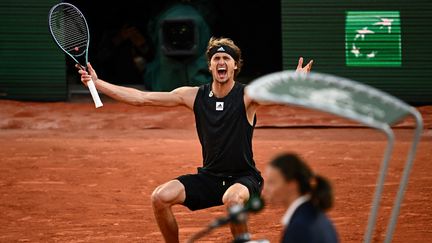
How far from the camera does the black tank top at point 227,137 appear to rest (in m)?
8.29

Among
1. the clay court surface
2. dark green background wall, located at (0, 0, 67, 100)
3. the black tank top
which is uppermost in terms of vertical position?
the black tank top

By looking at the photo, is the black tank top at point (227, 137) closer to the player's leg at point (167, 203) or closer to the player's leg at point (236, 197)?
the player's leg at point (236, 197)

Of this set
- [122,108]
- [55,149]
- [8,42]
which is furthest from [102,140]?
[8,42]

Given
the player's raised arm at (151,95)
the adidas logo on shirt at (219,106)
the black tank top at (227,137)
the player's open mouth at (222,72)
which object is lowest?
the black tank top at (227,137)

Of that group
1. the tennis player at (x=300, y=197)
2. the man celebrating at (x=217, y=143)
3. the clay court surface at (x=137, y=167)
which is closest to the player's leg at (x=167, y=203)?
the man celebrating at (x=217, y=143)

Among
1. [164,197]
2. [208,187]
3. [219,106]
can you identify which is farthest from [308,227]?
[219,106]

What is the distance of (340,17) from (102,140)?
518 centimetres

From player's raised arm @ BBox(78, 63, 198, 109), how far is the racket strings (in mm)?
1112

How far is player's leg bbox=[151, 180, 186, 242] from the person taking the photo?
8031mm

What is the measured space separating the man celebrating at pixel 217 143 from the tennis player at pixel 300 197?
9.87 feet

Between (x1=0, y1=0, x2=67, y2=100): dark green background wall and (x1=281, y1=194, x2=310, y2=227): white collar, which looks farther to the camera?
(x1=0, y1=0, x2=67, y2=100): dark green background wall

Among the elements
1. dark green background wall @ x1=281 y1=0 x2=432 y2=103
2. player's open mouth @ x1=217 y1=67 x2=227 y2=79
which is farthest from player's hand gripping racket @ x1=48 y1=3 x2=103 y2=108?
dark green background wall @ x1=281 y1=0 x2=432 y2=103

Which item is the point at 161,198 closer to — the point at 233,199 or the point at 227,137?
the point at 233,199

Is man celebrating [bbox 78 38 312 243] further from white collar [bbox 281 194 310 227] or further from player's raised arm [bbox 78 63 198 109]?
white collar [bbox 281 194 310 227]
